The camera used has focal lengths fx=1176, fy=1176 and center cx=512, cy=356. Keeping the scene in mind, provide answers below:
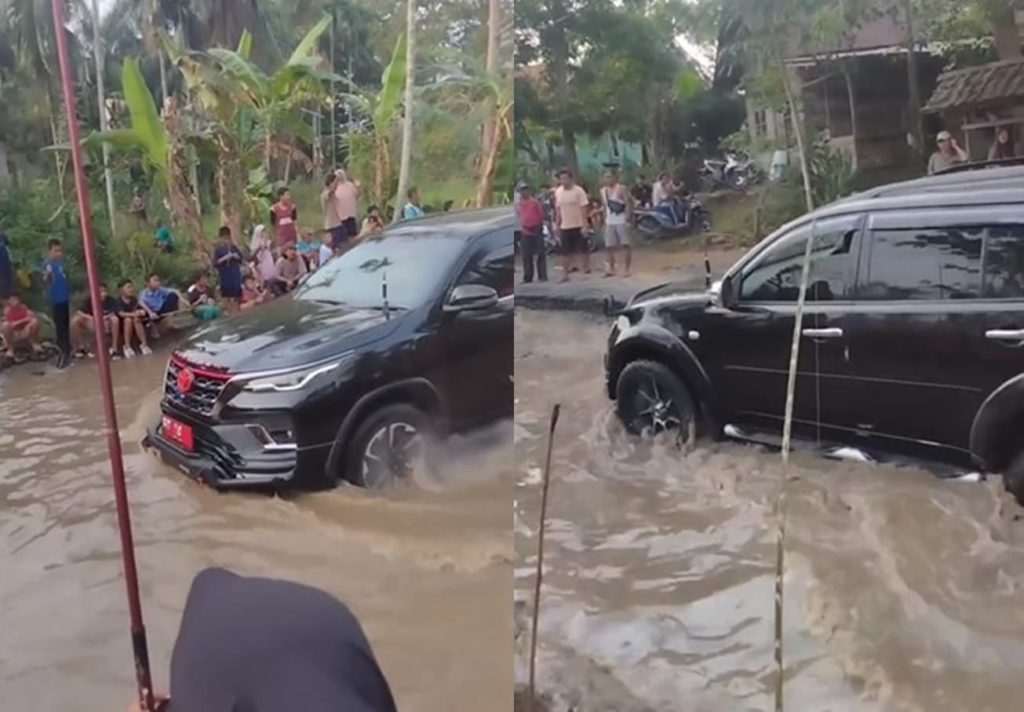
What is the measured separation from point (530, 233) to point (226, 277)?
54 cm

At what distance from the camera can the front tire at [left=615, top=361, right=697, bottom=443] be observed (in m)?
2.03

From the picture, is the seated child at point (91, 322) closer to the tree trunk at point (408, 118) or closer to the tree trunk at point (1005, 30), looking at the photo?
the tree trunk at point (408, 118)

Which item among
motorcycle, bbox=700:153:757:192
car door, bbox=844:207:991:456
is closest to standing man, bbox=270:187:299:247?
motorcycle, bbox=700:153:757:192

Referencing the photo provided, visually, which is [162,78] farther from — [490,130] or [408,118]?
[490,130]

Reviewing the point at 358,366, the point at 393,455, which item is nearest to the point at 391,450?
the point at 393,455

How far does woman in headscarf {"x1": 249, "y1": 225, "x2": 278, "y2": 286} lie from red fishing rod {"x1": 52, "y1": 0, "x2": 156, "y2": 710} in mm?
267

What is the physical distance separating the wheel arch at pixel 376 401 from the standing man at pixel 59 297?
0.51 m

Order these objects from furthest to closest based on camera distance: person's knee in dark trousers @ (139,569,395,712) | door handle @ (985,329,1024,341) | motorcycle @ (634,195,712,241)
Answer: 1. motorcycle @ (634,195,712,241)
2. door handle @ (985,329,1024,341)
3. person's knee in dark trousers @ (139,569,395,712)

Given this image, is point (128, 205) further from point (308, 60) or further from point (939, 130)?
point (939, 130)

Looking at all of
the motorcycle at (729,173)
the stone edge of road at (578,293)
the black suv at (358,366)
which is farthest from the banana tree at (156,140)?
the motorcycle at (729,173)

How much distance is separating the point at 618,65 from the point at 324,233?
1.92 ft

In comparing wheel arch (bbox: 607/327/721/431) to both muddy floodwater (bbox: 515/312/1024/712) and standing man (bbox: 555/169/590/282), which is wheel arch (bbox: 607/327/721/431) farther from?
standing man (bbox: 555/169/590/282)

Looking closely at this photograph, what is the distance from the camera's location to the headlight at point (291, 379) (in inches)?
78.6

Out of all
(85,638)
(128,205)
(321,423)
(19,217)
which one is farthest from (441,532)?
(19,217)
